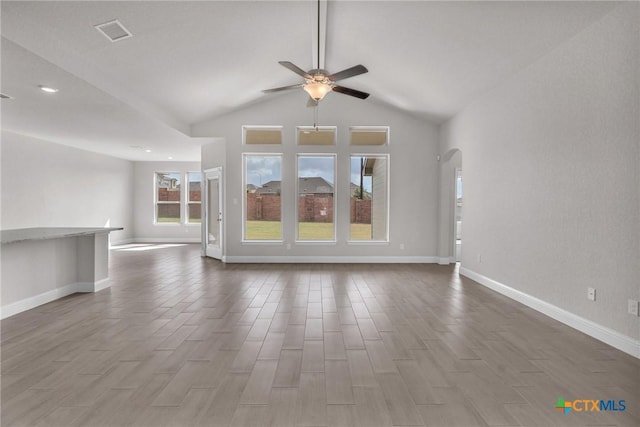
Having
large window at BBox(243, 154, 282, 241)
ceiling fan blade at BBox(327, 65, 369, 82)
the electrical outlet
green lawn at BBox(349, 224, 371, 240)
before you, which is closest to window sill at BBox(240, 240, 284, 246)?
large window at BBox(243, 154, 282, 241)

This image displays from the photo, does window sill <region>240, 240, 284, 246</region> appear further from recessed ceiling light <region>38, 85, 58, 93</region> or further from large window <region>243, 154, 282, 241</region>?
recessed ceiling light <region>38, 85, 58, 93</region>

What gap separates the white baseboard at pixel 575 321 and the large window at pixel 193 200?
9.15 meters

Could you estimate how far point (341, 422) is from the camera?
6.14ft

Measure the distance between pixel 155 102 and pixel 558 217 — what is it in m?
6.21

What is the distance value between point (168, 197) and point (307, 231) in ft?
20.2

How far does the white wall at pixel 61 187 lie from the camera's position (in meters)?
6.80

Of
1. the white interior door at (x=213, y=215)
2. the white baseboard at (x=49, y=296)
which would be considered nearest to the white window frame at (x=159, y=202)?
the white interior door at (x=213, y=215)

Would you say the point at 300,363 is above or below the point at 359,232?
below

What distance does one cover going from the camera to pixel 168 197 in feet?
36.4

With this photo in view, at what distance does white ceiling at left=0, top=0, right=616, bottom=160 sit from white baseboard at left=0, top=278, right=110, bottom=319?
2653mm

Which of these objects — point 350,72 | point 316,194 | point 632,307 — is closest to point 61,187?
point 316,194

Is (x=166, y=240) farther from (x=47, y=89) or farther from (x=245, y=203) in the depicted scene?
(x=47, y=89)

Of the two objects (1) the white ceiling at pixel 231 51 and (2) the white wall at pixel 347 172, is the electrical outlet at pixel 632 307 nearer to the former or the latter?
(1) the white ceiling at pixel 231 51

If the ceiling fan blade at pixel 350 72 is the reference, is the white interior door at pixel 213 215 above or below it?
below
